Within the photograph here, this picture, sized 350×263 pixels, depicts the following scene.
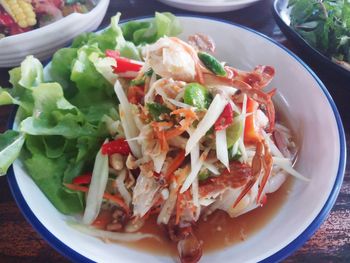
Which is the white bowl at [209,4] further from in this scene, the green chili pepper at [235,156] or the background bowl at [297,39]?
the green chili pepper at [235,156]

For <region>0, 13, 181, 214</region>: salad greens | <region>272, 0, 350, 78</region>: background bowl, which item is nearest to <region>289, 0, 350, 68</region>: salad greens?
<region>272, 0, 350, 78</region>: background bowl

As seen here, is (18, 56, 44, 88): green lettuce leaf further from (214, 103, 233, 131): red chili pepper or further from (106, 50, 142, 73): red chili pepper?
(214, 103, 233, 131): red chili pepper

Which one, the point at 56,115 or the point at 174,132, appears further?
the point at 56,115

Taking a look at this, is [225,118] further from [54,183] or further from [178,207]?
[54,183]

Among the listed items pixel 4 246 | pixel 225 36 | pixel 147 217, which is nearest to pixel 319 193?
pixel 147 217

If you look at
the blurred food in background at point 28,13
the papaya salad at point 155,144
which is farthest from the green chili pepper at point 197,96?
the blurred food in background at point 28,13

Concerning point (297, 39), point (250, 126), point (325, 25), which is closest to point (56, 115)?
point (250, 126)
